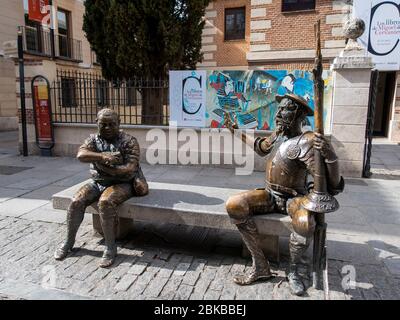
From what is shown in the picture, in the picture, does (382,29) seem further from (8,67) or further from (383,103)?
(8,67)

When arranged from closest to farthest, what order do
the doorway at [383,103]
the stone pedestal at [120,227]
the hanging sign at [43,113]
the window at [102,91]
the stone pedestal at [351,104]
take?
the stone pedestal at [120,227] → the stone pedestal at [351,104] → the window at [102,91] → the hanging sign at [43,113] → the doorway at [383,103]

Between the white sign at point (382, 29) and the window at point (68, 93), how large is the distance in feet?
31.1

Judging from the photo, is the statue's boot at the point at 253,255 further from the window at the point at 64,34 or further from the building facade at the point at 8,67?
the window at the point at 64,34

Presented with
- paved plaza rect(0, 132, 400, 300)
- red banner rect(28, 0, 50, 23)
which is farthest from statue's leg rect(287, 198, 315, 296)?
red banner rect(28, 0, 50, 23)

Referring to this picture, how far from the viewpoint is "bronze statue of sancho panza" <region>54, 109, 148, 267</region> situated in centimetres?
341

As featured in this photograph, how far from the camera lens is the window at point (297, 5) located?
38.7 ft

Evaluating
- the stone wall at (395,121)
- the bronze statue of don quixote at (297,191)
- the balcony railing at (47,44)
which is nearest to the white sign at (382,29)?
the stone wall at (395,121)

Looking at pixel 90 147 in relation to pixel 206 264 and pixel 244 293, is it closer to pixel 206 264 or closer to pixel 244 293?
pixel 206 264

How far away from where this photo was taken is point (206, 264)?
11.2ft

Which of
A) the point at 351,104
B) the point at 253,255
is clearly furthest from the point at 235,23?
the point at 253,255

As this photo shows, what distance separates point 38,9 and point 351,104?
41.2 feet

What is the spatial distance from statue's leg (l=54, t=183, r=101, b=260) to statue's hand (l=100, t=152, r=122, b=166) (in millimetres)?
414

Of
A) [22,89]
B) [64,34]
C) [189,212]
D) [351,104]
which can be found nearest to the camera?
[189,212]

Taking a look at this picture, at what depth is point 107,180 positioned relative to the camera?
144 inches
